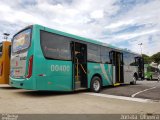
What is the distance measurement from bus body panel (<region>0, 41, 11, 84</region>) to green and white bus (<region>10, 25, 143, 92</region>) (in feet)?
7.62

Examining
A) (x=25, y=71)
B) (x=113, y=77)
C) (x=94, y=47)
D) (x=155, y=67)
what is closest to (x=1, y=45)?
(x=25, y=71)

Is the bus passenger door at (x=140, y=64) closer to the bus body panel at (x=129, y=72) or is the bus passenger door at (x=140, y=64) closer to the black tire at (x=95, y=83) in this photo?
the bus body panel at (x=129, y=72)

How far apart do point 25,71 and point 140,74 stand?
1281 centimetres

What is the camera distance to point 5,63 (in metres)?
12.1

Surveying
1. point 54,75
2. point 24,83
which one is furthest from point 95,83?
point 24,83

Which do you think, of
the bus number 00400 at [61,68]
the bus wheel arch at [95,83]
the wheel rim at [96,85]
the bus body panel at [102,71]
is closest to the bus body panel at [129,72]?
the bus body panel at [102,71]

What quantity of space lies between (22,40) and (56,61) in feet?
6.21

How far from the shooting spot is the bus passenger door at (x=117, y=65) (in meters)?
13.6

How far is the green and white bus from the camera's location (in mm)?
8281

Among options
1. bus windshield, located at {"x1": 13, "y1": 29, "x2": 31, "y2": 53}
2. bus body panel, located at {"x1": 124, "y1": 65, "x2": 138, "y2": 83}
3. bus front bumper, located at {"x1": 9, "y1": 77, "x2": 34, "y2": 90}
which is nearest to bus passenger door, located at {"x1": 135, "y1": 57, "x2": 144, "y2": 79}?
bus body panel, located at {"x1": 124, "y1": 65, "x2": 138, "y2": 83}

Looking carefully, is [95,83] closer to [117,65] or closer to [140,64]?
[117,65]

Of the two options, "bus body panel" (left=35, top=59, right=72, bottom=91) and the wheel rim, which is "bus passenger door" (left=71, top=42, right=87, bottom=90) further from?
the wheel rim

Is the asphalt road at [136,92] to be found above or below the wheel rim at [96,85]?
below

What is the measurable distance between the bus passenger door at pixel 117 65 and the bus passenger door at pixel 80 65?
10.3ft
